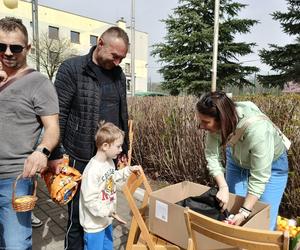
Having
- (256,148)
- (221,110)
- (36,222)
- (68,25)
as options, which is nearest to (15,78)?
(221,110)

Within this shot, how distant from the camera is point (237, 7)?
71.8ft

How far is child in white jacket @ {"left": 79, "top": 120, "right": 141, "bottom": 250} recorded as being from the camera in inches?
98.9

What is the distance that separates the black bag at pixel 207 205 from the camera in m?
2.22

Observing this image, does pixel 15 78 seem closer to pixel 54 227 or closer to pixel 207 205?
pixel 207 205

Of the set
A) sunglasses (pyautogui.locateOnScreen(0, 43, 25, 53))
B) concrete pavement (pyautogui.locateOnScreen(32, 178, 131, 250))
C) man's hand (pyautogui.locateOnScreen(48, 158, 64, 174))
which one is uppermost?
sunglasses (pyautogui.locateOnScreen(0, 43, 25, 53))

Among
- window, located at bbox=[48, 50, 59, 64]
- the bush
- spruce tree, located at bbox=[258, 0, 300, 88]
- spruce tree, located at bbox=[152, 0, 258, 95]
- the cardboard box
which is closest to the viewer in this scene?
the cardboard box

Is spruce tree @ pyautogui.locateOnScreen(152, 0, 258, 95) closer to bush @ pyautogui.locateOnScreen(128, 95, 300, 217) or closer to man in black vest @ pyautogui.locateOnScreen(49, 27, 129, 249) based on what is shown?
bush @ pyautogui.locateOnScreen(128, 95, 300, 217)

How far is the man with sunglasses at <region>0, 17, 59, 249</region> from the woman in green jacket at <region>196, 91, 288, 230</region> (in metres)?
1.05

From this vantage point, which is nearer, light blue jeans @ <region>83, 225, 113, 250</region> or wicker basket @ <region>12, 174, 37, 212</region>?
wicker basket @ <region>12, 174, 37, 212</region>

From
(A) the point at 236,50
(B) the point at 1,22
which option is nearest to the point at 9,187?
(B) the point at 1,22

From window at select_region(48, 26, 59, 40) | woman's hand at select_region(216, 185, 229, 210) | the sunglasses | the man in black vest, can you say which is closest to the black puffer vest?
the man in black vest

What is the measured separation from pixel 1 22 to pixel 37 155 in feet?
2.89

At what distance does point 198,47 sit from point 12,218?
20.8m

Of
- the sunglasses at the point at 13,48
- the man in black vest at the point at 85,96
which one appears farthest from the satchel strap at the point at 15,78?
the man in black vest at the point at 85,96
